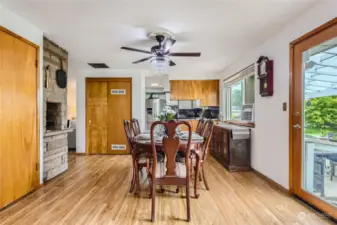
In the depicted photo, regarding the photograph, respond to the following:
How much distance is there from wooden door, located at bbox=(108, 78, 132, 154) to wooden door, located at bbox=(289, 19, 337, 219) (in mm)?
4191

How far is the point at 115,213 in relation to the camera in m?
2.48

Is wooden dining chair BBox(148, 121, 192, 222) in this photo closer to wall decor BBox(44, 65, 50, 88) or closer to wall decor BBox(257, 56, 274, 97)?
wall decor BBox(257, 56, 274, 97)

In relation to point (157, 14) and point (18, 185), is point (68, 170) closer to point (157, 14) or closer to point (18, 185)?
point (18, 185)

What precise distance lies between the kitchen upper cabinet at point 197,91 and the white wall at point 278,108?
2979mm

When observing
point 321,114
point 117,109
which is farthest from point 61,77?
point 321,114

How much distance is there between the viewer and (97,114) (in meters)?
6.21

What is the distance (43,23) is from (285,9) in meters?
3.08

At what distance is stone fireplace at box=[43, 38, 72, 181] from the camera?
11.9 feet

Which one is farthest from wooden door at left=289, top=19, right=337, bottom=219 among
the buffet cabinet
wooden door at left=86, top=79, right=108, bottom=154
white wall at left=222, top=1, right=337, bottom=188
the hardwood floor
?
wooden door at left=86, top=79, right=108, bottom=154

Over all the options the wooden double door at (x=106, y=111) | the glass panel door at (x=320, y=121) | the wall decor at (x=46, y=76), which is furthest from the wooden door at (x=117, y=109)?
the glass panel door at (x=320, y=121)

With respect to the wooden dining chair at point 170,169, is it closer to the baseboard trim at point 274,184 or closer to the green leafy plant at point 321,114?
the green leafy plant at point 321,114

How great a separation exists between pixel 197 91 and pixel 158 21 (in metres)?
4.42

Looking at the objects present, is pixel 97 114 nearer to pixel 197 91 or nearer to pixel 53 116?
pixel 53 116

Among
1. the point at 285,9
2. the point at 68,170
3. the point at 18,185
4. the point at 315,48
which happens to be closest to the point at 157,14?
the point at 285,9
